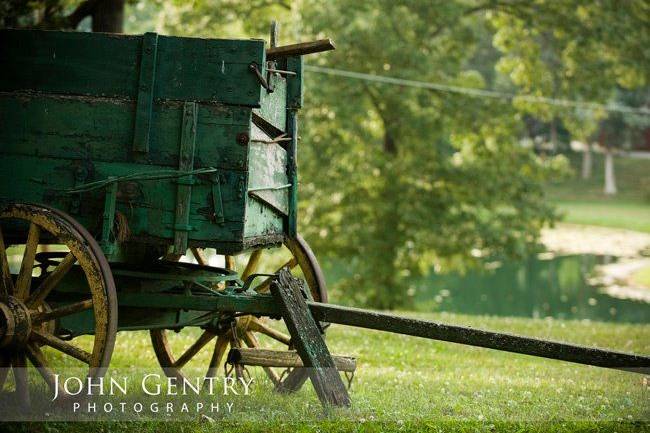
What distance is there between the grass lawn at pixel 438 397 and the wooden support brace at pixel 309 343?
136mm

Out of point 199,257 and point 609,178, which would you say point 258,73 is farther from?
point 609,178

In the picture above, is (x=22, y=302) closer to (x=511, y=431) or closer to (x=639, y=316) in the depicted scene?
(x=511, y=431)

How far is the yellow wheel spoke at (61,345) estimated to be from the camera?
489 cm

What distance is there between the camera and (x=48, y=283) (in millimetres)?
5035

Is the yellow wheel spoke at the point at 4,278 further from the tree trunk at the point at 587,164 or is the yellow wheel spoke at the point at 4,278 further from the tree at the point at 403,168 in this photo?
the tree trunk at the point at 587,164

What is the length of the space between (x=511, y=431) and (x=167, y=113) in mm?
2858

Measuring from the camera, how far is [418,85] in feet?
57.9

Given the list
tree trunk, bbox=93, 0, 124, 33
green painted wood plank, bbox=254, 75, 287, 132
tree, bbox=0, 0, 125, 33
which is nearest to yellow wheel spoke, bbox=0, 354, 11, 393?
green painted wood plank, bbox=254, 75, 287, 132

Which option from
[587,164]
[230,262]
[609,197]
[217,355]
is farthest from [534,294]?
[587,164]

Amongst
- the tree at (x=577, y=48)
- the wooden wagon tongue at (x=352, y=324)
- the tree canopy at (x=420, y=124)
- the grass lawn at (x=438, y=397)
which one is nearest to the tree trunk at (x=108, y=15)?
the grass lawn at (x=438, y=397)

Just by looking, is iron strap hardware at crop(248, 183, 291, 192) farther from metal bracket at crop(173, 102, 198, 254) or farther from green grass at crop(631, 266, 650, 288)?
green grass at crop(631, 266, 650, 288)

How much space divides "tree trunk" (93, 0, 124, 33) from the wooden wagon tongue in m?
6.36

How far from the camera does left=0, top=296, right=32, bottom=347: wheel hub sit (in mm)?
4859

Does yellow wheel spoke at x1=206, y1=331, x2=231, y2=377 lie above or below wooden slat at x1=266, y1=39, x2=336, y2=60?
below
